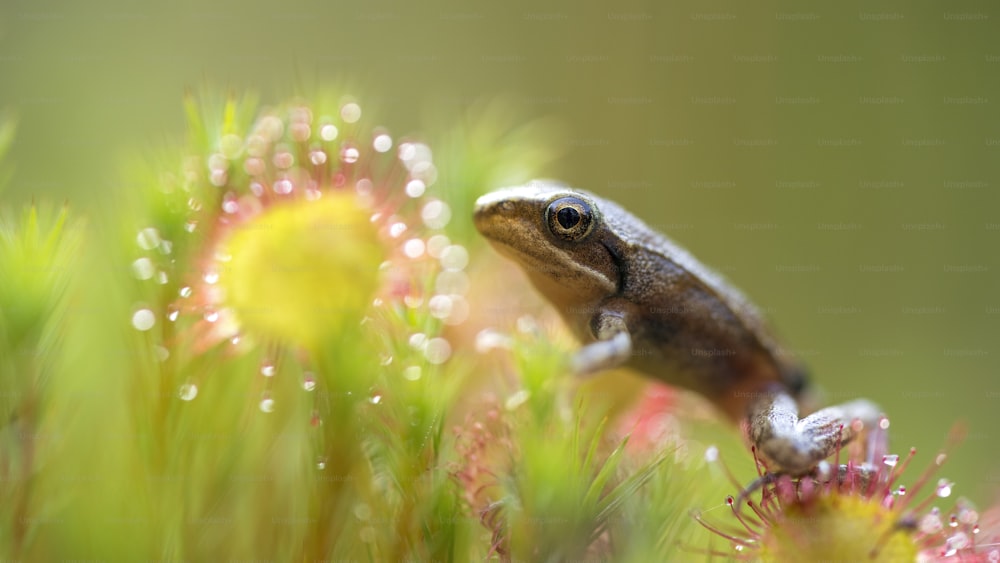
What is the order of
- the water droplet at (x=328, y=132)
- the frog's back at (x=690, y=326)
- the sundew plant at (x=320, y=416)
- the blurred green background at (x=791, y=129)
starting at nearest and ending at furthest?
the sundew plant at (x=320, y=416) → the water droplet at (x=328, y=132) → the frog's back at (x=690, y=326) → the blurred green background at (x=791, y=129)

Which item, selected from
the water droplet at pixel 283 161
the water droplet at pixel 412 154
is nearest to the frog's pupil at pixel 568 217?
the water droplet at pixel 412 154

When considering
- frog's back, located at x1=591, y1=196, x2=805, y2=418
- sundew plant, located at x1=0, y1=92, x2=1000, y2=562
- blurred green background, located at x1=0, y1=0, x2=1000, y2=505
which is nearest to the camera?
sundew plant, located at x1=0, y1=92, x2=1000, y2=562

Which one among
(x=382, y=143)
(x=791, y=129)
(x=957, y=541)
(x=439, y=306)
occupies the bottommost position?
(x=957, y=541)

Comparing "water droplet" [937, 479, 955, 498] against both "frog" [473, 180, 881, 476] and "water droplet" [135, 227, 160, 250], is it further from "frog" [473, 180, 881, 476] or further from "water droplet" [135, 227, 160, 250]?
"water droplet" [135, 227, 160, 250]

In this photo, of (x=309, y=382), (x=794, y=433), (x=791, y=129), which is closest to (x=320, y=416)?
(x=309, y=382)

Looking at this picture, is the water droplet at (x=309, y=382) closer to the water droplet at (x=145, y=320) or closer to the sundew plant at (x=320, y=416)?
the sundew plant at (x=320, y=416)

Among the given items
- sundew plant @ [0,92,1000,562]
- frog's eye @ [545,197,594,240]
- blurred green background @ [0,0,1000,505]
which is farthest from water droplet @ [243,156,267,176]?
blurred green background @ [0,0,1000,505]

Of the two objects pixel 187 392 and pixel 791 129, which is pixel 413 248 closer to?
pixel 187 392
